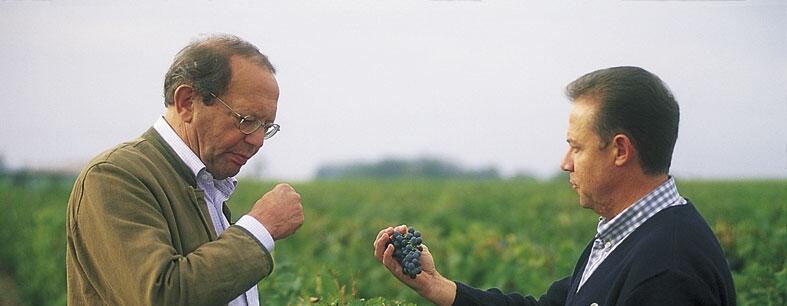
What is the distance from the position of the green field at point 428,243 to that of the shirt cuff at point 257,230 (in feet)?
2.28

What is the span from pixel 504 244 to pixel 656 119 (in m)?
5.58

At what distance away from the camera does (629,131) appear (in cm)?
295

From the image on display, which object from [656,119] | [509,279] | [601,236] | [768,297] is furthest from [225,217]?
[509,279]

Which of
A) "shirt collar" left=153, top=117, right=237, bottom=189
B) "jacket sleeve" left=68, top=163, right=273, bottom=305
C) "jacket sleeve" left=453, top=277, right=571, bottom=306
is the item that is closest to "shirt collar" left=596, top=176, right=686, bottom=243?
"jacket sleeve" left=453, top=277, right=571, bottom=306

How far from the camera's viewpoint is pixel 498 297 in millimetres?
3697

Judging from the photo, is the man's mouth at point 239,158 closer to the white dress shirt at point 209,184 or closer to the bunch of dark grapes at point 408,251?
the white dress shirt at point 209,184

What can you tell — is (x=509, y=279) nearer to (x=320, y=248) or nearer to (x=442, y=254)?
(x=442, y=254)

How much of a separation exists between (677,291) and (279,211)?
47.6 inches

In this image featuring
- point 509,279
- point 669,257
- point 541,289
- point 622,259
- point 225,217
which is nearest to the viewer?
point 669,257

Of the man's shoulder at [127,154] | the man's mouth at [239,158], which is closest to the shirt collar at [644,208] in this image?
the man's mouth at [239,158]

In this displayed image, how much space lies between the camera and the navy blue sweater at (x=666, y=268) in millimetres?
2738

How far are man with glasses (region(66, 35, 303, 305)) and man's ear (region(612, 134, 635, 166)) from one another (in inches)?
40.1

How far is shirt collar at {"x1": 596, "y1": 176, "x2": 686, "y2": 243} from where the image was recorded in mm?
3023

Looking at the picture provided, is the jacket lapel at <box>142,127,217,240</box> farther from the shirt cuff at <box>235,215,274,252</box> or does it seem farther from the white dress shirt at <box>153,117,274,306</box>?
the shirt cuff at <box>235,215,274,252</box>
